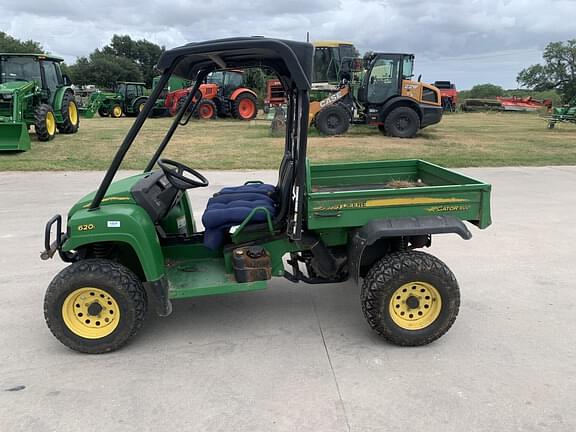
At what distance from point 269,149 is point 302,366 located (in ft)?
30.6

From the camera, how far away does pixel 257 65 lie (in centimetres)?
355

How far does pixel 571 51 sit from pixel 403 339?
47412mm

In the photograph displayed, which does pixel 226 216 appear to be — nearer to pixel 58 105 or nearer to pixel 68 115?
pixel 58 105

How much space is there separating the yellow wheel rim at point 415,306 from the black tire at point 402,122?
1249cm

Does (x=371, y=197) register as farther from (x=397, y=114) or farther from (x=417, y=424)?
(x=397, y=114)

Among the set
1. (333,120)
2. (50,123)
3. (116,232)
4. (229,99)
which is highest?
(229,99)

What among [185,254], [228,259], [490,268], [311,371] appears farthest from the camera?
[490,268]

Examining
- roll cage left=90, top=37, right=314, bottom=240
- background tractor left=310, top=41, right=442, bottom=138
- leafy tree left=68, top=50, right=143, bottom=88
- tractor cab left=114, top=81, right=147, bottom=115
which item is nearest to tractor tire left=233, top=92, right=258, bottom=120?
background tractor left=310, top=41, right=442, bottom=138

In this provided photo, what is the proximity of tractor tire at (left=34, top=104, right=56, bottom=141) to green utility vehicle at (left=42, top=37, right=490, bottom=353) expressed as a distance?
10.4 m

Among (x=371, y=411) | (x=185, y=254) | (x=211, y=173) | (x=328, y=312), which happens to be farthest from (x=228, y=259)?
(x=211, y=173)

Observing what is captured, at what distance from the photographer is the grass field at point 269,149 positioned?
403 inches

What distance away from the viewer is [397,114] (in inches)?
591

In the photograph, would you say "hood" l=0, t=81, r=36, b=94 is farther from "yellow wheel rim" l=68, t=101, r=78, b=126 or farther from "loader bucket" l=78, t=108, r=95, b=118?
"loader bucket" l=78, t=108, r=95, b=118

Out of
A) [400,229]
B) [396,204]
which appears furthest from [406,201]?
[400,229]
